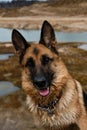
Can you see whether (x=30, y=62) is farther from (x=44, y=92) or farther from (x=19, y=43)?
(x=44, y=92)

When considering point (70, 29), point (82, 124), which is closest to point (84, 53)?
point (82, 124)

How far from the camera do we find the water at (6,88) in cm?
2706

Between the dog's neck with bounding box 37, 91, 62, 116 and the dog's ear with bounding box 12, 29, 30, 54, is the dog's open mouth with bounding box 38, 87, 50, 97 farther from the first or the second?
the dog's ear with bounding box 12, 29, 30, 54

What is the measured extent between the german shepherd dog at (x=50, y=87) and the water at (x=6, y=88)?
14456mm

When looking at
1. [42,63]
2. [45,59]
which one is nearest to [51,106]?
[42,63]

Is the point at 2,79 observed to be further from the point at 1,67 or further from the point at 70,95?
the point at 70,95

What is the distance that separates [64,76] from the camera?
11.8 meters

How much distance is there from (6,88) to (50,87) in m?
17.6

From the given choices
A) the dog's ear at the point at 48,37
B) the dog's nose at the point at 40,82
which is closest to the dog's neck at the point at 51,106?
the dog's nose at the point at 40,82

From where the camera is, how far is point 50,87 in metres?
11.8

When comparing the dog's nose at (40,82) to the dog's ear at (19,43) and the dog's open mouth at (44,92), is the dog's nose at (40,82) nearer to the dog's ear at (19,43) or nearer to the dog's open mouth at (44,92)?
the dog's open mouth at (44,92)

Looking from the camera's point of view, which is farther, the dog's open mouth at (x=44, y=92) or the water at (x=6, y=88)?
the water at (x=6, y=88)

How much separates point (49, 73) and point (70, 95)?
1.22 m

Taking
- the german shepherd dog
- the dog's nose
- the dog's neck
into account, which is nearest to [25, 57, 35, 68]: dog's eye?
the german shepherd dog
